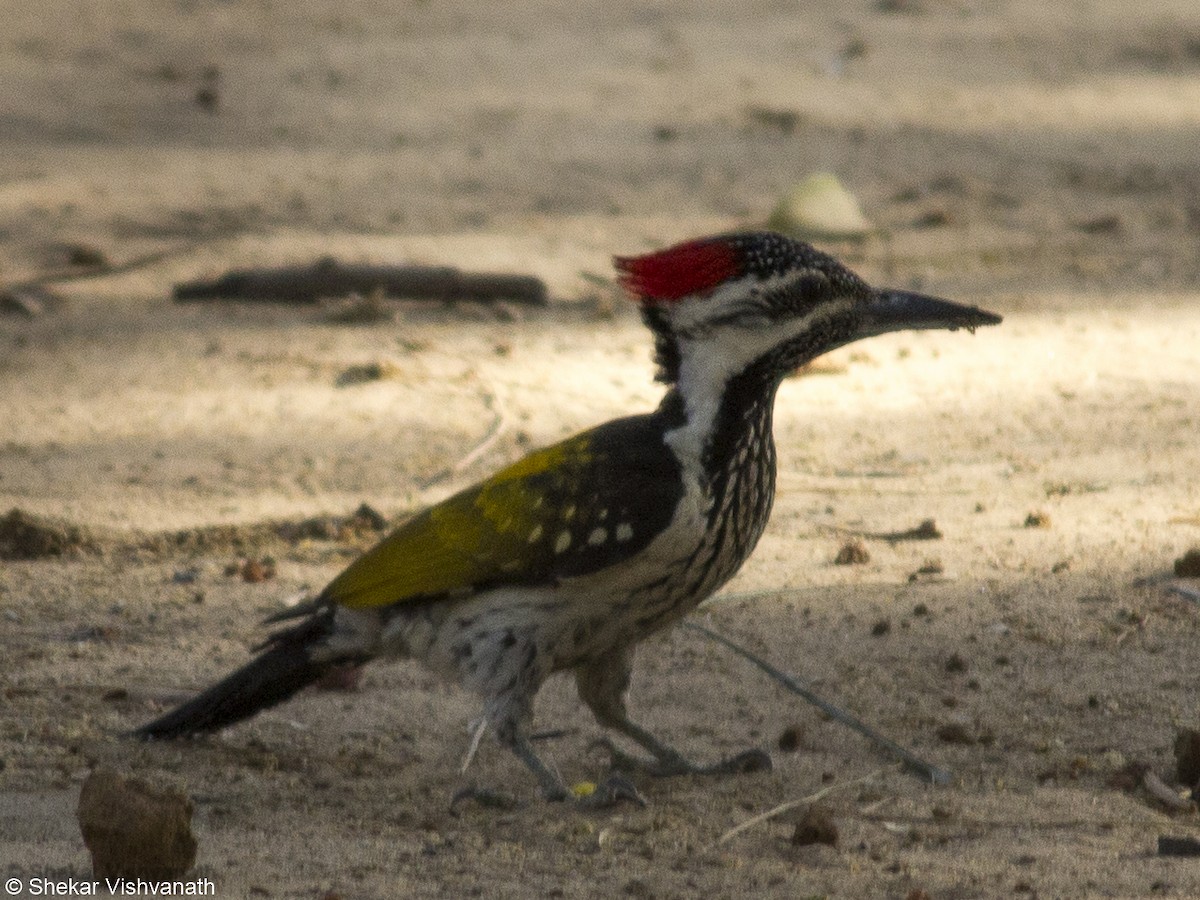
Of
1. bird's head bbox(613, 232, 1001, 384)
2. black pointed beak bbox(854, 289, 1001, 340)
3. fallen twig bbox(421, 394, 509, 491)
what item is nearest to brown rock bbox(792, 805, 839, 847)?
bird's head bbox(613, 232, 1001, 384)

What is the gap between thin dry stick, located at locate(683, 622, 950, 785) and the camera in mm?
4230

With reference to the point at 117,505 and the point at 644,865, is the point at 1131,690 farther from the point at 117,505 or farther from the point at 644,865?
the point at 117,505

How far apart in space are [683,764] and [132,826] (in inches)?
52.9

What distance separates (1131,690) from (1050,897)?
1.16 m

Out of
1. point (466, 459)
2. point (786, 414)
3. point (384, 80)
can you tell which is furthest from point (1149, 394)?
point (384, 80)

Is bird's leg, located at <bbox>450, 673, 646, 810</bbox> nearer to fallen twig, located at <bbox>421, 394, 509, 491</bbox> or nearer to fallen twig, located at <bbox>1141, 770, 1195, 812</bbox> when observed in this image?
fallen twig, located at <bbox>1141, 770, 1195, 812</bbox>

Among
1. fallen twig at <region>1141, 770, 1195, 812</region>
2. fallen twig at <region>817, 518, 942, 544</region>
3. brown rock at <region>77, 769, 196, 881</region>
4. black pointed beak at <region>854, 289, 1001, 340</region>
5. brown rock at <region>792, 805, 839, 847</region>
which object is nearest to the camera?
brown rock at <region>77, 769, 196, 881</region>

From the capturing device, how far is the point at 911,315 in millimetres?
4223

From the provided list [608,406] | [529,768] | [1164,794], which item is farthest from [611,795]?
[608,406]

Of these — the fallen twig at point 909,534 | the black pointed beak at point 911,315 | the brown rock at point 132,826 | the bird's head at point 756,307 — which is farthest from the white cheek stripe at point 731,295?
the fallen twig at point 909,534

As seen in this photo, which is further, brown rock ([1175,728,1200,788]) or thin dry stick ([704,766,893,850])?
brown rock ([1175,728,1200,788])

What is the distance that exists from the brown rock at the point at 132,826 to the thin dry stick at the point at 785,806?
3.55 feet

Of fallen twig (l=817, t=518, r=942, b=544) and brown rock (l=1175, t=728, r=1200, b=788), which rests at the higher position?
brown rock (l=1175, t=728, r=1200, b=788)

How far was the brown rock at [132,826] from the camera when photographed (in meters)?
3.51
